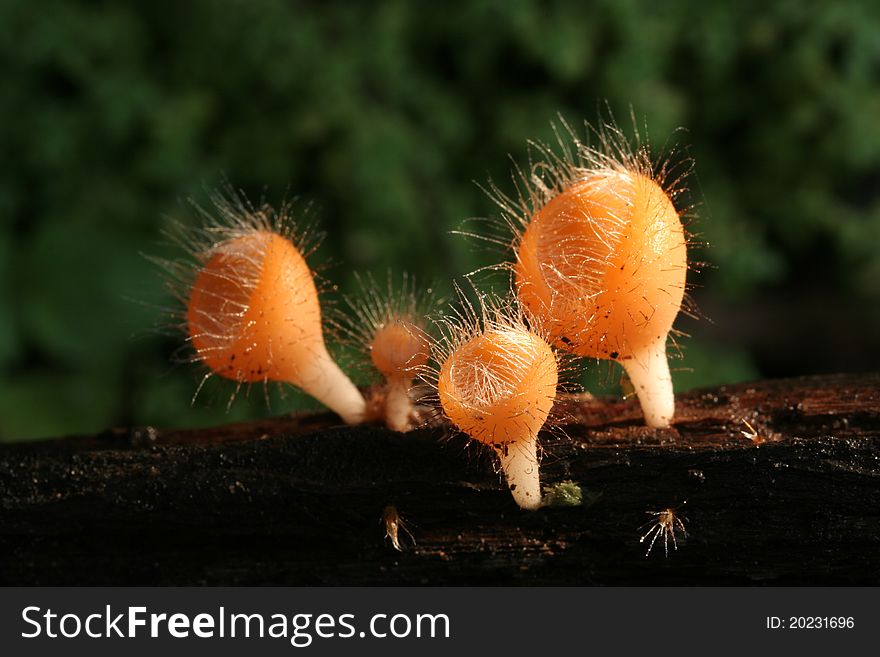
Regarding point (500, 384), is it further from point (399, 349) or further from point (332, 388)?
point (332, 388)

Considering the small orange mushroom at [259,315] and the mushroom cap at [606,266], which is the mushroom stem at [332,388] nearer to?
the small orange mushroom at [259,315]

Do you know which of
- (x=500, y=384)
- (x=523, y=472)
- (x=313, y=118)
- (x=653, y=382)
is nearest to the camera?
(x=500, y=384)

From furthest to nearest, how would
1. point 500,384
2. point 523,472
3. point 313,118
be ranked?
point 313,118
point 523,472
point 500,384

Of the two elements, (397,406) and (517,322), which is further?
(397,406)

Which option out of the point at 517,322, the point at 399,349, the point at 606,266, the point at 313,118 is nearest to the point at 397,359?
the point at 399,349

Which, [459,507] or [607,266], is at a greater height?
[607,266]

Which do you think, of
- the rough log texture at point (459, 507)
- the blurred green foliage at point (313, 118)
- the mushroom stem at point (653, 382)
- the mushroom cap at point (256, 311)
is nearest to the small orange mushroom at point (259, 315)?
the mushroom cap at point (256, 311)

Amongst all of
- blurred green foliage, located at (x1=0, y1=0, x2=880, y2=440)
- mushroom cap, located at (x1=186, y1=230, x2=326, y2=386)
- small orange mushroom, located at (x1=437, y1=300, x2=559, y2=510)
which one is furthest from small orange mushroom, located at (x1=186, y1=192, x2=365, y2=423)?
blurred green foliage, located at (x1=0, y1=0, x2=880, y2=440)

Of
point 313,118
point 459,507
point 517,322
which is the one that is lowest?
point 459,507
